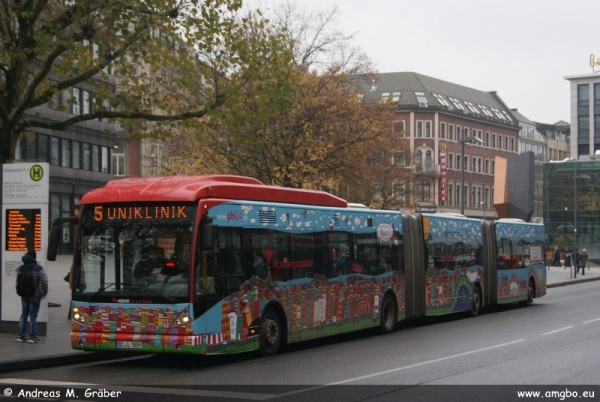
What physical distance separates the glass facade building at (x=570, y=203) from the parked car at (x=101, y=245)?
8202cm

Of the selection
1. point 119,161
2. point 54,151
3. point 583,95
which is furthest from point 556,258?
point 583,95

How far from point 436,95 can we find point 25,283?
100319 mm

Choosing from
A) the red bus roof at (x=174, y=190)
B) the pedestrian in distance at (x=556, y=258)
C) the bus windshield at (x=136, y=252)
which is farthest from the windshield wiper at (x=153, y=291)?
the pedestrian in distance at (x=556, y=258)

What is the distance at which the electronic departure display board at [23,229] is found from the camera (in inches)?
760

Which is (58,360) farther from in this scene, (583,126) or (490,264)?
(583,126)

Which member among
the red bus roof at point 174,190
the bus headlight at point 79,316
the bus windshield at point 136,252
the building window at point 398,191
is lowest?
the bus headlight at point 79,316

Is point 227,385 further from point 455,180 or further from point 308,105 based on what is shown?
point 455,180

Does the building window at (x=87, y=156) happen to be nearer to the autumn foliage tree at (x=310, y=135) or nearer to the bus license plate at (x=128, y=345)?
the autumn foliage tree at (x=310, y=135)

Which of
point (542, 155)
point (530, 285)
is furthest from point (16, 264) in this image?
point (542, 155)

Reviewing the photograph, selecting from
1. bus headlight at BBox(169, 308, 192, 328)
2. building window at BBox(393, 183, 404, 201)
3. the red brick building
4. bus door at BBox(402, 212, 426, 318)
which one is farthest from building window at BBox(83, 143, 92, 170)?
bus headlight at BBox(169, 308, 192, 328)

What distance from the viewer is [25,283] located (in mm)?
18219

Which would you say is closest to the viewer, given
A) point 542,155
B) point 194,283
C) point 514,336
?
point 194,283

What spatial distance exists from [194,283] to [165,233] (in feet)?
3.11

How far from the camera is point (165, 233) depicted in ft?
51.4
